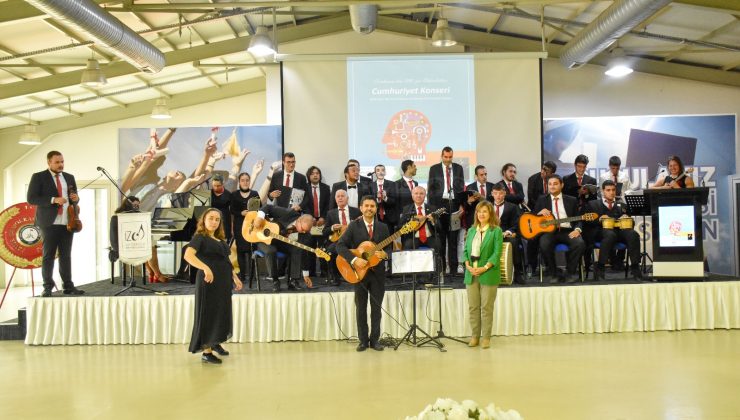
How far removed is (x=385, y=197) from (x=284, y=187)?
54.3 inches

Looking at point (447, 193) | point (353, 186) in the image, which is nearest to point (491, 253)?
point (447, 193)

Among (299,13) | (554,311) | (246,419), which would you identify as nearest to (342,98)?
(299,13)

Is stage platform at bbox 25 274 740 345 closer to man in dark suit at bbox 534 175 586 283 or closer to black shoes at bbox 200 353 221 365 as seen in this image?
man in dark suit at bbox 534 175 586 283

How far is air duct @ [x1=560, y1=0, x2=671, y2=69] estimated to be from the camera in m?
7.69

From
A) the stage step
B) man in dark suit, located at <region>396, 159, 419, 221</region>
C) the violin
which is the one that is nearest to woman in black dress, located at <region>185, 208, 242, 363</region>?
the violin

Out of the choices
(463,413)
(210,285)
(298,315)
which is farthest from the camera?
(298,315)

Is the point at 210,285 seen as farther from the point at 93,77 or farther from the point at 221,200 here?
the point at 93,77

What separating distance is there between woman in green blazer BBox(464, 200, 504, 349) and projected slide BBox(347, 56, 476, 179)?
3.14 m

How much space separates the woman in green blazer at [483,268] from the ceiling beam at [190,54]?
665cm

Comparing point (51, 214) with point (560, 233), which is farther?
point (560, 233)

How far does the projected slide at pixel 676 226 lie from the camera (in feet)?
25.1

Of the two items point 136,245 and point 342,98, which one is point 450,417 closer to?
point 136,245

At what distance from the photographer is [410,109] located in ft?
31.9

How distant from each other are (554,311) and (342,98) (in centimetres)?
451
